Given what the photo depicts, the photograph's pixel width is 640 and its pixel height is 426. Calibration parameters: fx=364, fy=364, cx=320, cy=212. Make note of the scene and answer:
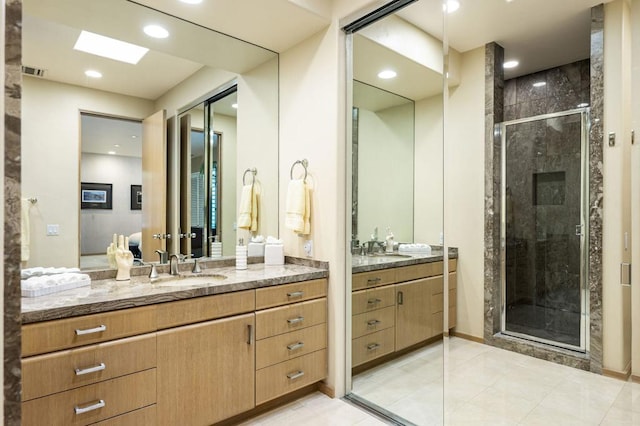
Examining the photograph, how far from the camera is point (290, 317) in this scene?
2309 mm

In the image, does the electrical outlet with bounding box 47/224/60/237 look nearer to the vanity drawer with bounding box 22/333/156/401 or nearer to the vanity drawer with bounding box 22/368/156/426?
the vanity drawer with bounding box 22/333/156/401

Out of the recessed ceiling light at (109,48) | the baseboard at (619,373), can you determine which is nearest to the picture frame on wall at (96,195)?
the recessed ceiling light at (109,48)

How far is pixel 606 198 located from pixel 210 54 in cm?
318

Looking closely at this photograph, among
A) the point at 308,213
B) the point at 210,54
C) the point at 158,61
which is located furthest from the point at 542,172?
the point at 158,61

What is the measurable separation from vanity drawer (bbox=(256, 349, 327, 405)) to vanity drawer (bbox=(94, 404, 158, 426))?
0.59 m

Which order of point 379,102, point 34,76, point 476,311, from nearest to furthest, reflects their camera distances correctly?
point 34,76 < point 379,102 < point 476,311

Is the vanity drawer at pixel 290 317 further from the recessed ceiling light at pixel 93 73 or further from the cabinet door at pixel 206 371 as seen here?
the recessed ceiling light at pixel 93 73

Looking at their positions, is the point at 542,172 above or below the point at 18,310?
above

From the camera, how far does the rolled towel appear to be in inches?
103

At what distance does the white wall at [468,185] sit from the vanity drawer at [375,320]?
3.64 feet

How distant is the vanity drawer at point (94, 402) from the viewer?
1466 millimetres

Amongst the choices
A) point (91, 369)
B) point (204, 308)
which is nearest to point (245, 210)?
→ point (204, 308)

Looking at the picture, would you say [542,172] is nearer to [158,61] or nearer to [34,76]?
[158,61]

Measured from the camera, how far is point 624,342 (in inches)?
102
